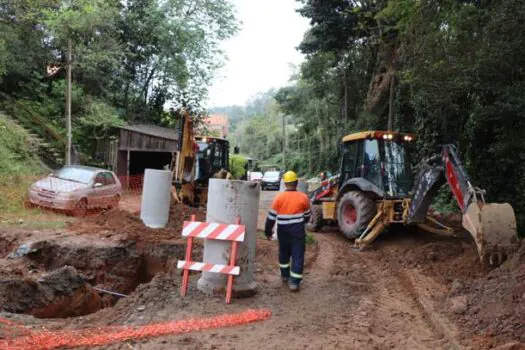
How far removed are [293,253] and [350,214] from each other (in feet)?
15.7

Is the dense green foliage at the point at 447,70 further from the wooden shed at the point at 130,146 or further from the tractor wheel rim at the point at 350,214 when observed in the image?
the wooden shed at the point at 130,146

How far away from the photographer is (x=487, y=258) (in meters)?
7.58

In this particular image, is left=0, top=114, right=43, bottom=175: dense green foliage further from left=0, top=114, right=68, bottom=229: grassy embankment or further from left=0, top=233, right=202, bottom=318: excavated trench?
left=0, top=233, right=202, bottom=318: excavated trench

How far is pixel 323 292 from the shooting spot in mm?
7180

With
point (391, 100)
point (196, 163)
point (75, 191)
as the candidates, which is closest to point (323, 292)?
point (75, 191)

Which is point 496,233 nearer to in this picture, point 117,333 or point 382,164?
point 382,164

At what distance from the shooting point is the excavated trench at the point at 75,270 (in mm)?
7660

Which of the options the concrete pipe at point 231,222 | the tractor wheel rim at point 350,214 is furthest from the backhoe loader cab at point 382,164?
the concrete pipe at point 231,222

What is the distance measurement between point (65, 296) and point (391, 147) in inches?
295

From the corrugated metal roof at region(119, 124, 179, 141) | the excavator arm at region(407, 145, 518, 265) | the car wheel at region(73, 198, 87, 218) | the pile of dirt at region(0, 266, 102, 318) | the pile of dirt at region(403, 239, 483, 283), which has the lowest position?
the pile of dirt at region(0, 266, 102, 318)

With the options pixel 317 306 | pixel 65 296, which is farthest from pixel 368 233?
pixel 65 296

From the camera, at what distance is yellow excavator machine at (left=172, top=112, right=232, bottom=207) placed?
14.3m

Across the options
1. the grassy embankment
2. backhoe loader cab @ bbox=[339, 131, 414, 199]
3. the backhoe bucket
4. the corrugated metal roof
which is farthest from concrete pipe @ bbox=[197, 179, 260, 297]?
the corrugated metal roof

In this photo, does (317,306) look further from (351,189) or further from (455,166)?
(351,189)
